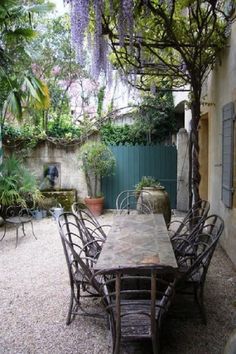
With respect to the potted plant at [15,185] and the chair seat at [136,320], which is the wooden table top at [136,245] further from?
the potted plant at [15,185]

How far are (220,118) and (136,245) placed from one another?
2.88 meters

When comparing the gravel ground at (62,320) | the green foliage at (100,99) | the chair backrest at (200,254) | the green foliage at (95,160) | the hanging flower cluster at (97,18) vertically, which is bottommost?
the gravel ground at (62,320)

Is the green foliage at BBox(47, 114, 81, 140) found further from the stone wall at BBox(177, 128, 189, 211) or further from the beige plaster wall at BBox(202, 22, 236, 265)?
the beige plaster wall at BBox(202, 22, 236, 265)

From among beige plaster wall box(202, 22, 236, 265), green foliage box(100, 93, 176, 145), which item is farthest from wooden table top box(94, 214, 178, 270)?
green foliage box(100, 93, 176, 145)

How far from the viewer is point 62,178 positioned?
7316 millimetres

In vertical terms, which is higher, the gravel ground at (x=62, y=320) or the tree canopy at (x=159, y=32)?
the tree canopy at (x=159, y=32)

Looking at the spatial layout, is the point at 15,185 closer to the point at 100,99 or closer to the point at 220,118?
the point at 220,118

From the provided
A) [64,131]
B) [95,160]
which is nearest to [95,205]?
[95,160]

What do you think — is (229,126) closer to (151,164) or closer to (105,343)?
(105,343)

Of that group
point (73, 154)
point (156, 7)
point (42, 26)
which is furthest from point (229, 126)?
point (42, 26)

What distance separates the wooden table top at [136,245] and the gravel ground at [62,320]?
0.62 metres

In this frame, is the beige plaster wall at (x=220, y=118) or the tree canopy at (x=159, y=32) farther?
the beige plaster wall at (x=220, y=118)

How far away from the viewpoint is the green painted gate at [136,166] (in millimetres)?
7461

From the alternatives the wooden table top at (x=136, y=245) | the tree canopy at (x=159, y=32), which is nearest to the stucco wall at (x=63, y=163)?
the tree canopy at (x=159, y=32)
